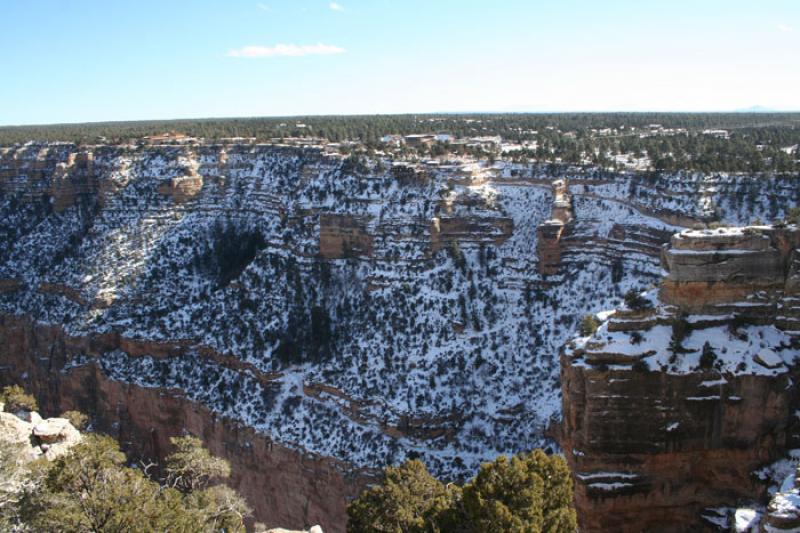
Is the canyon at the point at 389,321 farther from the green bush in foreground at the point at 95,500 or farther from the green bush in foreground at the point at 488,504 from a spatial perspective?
the green bush in foreground at the point at 95,500

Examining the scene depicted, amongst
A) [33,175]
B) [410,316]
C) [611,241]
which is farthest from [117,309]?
[611,241]

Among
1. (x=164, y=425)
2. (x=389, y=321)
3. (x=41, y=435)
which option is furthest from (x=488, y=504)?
(x=164, y=425)

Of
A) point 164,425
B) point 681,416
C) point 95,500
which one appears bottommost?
point 164,425

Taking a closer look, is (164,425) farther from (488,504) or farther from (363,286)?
(488,504)

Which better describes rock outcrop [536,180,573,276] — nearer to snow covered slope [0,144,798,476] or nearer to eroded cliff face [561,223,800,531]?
snow covered slope [0,144,798,476]

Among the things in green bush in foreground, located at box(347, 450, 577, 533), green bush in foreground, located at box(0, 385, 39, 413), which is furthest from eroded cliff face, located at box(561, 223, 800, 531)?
green bush in foreground, located at box(0, 385, 39, 413)
